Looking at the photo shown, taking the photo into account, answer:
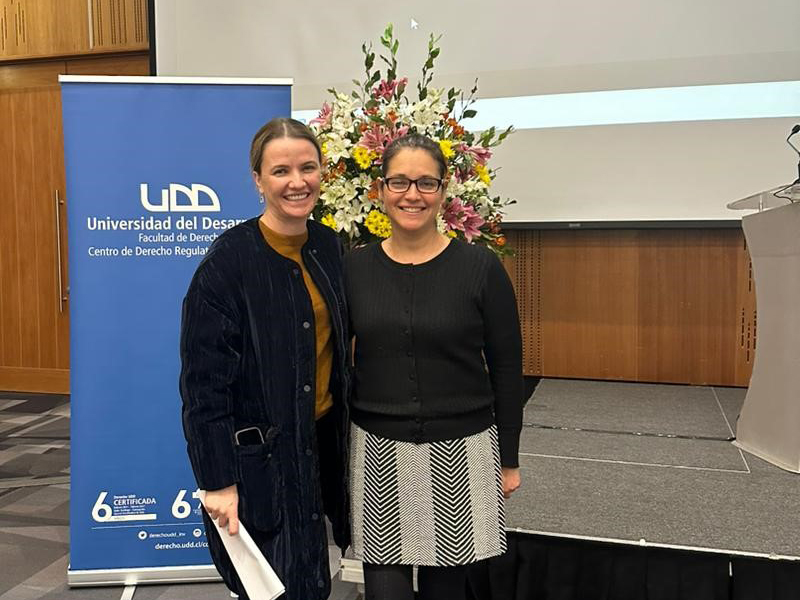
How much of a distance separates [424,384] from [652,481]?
1440 mm

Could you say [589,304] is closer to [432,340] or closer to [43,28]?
[432,340]

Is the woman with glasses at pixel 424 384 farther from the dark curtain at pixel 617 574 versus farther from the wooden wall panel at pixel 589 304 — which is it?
the wooden wall panel at pixel 589 304

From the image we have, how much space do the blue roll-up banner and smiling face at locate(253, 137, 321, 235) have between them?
3.12 feet

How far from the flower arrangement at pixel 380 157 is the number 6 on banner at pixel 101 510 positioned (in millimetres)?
1200

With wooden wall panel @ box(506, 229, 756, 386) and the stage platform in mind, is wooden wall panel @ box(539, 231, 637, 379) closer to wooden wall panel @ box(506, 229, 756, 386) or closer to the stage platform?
wooden wall panel @ box(506, 229, 756, 386)

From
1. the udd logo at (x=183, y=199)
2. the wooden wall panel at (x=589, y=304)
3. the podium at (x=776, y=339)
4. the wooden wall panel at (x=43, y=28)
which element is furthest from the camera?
the wooden wall panel at (x=43, y=28)

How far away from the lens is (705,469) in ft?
8.59

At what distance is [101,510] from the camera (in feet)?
7.52

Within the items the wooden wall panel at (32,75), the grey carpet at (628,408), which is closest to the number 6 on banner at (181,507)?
the grey carpet at (628,408)

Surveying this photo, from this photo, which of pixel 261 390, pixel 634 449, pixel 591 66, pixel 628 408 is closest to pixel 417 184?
pixel 261 390

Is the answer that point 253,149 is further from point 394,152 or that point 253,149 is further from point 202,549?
point 202,549

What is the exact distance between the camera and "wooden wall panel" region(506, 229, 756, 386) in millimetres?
4156

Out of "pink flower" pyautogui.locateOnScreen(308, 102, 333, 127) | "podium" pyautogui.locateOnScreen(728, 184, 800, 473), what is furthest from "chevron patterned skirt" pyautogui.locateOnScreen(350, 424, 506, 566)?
"podium" pyautogui.locateOnScreen(728, 184, 800, 473)

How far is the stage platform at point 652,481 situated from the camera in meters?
2.01
